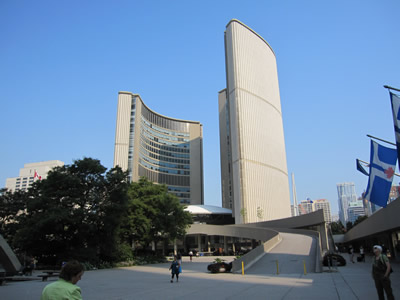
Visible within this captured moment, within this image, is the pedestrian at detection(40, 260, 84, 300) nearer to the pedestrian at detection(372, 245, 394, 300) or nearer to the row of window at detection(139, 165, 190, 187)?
the pedestrian at detection(372, 245, 394, 300)

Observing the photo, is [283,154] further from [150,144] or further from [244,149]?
[150,144]

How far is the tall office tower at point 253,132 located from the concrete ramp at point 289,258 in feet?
121

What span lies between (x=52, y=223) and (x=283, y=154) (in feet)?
241

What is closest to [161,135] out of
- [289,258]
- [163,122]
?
[163,122]

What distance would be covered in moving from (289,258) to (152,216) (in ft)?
59.9

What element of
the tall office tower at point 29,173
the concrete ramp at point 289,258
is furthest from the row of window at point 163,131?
the concrete ramp at point 289,258

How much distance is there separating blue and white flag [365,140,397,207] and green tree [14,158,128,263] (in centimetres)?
2142

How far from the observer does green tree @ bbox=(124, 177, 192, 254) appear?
35938 mm

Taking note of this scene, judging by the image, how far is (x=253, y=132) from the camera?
7825cm

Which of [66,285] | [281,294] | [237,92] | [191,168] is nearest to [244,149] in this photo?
[237,92]

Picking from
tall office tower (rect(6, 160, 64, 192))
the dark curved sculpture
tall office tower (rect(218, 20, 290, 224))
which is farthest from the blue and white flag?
tall office tower (rect(6, 160, 64, 192))

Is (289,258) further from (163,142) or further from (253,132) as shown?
(163,142)

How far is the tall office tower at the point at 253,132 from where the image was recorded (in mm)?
73062

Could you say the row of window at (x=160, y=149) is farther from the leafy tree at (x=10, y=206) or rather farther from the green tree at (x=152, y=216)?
the green tree at (x=152, y=216)
